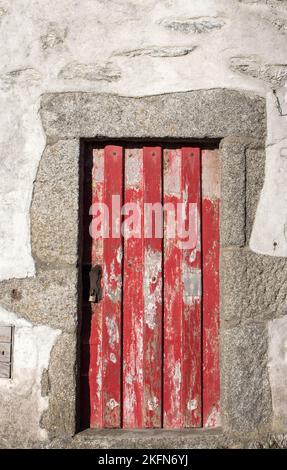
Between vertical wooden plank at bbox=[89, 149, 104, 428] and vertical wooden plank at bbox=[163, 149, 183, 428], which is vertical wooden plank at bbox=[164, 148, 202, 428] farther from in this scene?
vertical wooden plank at bbox=[89, 149, 104, 428]

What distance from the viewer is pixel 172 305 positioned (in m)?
3.16

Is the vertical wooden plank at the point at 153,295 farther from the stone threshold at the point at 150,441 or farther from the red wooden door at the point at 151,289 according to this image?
the stone threshold at the point at 150,441

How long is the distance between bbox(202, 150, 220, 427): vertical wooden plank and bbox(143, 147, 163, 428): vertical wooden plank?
0.81ft

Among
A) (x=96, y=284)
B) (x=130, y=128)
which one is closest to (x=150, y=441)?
(x=96, y=284)

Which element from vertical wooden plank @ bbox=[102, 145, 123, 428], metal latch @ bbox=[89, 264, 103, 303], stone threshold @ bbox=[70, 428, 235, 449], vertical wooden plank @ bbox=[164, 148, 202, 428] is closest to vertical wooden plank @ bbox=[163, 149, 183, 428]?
vertical wooden plank @ bbox=[164, 148, 202, 428]

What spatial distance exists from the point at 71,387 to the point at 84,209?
960 mm

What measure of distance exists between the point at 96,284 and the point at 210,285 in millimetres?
627

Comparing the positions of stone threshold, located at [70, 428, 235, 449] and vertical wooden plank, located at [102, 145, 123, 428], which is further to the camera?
vertical wooden plank, located at [102, 145, 123, 428]

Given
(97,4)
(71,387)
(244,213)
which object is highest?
(97,4)

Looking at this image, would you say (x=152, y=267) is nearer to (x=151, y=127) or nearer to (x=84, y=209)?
(x=84, y=209)

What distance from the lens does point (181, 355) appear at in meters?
3.14

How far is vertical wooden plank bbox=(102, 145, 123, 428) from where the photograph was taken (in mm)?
3117

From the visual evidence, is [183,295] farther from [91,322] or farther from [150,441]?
[150,441]

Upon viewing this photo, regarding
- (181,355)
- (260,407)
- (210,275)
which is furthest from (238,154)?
(260,407)
